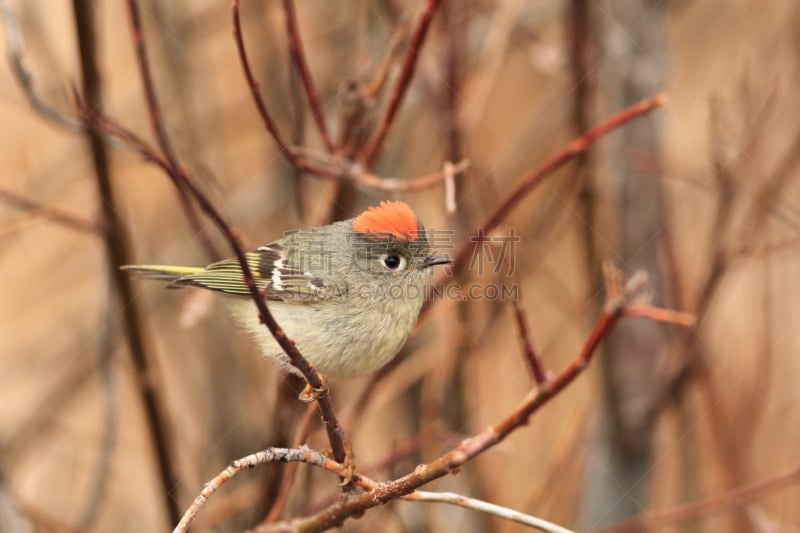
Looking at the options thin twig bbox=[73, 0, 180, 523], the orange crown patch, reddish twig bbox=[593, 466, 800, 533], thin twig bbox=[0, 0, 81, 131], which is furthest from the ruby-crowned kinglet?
reddish twig bbox=[593, 466, 800, 533]

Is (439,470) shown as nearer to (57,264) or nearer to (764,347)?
(764,347)

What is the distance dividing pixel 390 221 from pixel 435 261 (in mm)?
252

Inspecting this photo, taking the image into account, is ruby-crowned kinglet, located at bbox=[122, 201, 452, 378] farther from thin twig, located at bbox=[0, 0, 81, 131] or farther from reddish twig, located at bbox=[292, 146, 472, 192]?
thin twig, located at bbox=[0, 0, 81, 131]

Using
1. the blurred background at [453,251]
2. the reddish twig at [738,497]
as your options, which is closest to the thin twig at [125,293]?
the blurred background at [453,251]

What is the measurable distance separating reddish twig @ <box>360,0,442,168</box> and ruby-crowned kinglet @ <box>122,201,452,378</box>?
25 centimetres

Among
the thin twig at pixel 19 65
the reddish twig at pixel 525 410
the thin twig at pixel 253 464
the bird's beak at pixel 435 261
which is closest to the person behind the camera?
the thin twig at pixel 253 464

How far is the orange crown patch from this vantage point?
2535mm

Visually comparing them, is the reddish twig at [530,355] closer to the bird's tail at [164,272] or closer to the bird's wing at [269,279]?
the bird's wing at [269,279]

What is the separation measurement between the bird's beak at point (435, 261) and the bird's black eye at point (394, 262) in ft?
0.25

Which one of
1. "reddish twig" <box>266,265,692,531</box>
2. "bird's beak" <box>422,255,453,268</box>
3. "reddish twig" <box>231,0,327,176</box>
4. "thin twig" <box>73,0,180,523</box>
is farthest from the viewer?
"bird's beak" <box>422,255,453,268</box>

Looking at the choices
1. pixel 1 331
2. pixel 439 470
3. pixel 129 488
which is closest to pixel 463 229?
pixel 439 470

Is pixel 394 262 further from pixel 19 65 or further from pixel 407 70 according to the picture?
pixel 19 65

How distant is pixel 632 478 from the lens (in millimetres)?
3332

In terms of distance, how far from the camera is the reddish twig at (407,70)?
7.09 feet
